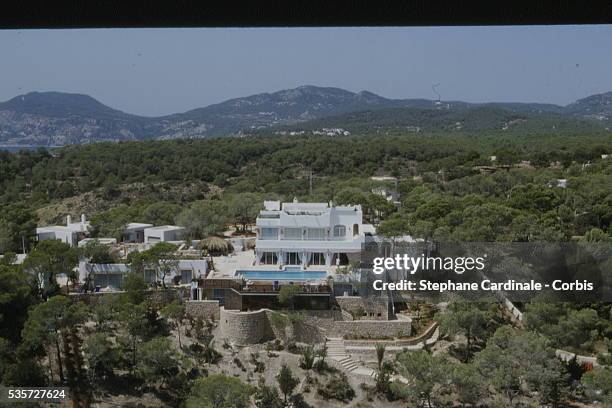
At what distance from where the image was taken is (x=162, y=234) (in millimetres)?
10656

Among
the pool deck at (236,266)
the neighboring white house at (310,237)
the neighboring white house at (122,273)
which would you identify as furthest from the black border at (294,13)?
the neighboring white house at (310,237)

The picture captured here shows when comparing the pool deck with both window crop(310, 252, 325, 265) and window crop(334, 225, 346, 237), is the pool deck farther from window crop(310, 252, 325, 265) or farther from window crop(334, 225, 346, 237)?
window crop(334, 225, 346, 237)

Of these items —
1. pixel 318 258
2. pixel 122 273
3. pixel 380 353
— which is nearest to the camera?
pixel 380 353

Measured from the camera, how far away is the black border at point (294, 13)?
221cm

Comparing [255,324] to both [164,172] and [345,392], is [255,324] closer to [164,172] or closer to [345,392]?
[345,392]

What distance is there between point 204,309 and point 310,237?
2386mm

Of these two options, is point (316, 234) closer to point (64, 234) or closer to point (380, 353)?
point (380, 353)

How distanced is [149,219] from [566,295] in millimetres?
7878

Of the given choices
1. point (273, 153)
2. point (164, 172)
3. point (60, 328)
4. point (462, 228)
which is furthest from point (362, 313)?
point (273, 153)

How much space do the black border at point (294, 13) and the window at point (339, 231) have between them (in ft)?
24.5

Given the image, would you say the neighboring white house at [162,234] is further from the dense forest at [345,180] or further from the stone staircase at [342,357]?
the stone staircase at [342,357]

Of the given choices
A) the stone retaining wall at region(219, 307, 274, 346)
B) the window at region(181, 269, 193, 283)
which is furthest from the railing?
the window at region(181, 269, 193, 283)

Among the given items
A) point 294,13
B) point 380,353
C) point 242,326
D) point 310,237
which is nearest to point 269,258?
point 310,237

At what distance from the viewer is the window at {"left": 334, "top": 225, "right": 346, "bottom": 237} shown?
974 cm
